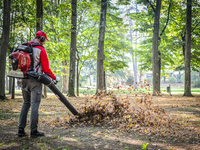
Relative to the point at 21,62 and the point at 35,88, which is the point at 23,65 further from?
the point at 35,88

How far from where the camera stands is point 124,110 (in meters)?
5.91

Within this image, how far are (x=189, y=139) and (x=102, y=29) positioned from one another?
14.4 meters

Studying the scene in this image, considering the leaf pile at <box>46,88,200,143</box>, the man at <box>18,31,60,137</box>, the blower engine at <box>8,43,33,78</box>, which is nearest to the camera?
the blower engine at <box>8,43,33,78</box>

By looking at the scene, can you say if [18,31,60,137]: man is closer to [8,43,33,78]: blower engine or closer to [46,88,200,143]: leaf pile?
[8,43,33,78]: blower engine

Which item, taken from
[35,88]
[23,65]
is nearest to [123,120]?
[35,88]

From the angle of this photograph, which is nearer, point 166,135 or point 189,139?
point 189,139

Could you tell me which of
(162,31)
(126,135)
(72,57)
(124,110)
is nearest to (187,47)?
(162,31)

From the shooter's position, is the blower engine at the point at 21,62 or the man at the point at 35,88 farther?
the man at the point at 35,88

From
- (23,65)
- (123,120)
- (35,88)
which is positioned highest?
(23,65)

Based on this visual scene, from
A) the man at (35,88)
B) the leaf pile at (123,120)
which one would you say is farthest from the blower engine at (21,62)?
the leaf pile at (123,120)

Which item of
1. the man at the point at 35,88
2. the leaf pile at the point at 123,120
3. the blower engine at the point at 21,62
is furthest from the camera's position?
the leaf pile at the point at 123,120

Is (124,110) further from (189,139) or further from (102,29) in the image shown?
(102,29)

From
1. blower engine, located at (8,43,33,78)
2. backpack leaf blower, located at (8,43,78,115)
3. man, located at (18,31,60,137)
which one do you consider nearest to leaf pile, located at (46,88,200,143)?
man, located at (18,31,60,137)

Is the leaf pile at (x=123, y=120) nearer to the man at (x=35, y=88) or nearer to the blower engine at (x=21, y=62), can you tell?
the man at (x=35, y=88)
